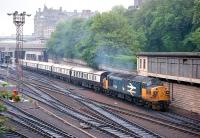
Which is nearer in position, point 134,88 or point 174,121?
point 174,121

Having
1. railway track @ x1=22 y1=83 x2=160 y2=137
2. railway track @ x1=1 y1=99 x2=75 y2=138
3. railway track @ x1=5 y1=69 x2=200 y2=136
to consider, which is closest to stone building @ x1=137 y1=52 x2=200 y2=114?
railway track @ x1=5 y1=69 x2=200 y2=136

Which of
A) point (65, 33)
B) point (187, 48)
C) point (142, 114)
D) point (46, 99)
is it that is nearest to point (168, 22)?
point (187, 48)

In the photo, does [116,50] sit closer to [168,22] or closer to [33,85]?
[168,22]

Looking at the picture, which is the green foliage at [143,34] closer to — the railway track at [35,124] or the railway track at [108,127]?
the railway track at [108,127]

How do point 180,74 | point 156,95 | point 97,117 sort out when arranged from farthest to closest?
point 180,74 < point 156,95 < point 97,117

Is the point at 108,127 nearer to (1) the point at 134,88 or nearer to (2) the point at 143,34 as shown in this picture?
(1) the point at 134,88

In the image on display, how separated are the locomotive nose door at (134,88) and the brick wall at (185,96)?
11.7 ft

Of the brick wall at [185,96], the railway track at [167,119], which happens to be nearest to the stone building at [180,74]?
the brick wall at [185,96]

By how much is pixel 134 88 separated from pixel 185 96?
4679 millimetres

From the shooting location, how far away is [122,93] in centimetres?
4297

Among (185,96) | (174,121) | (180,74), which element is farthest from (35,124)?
(180,74)

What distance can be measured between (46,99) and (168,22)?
22.4 m

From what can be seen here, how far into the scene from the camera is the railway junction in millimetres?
28609

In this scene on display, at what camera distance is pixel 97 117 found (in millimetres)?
34406
